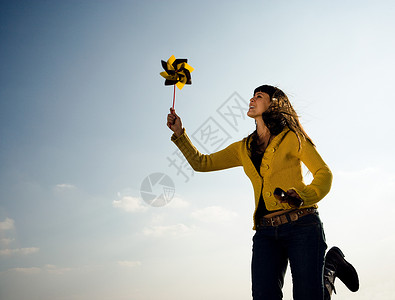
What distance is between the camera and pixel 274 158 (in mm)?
3070

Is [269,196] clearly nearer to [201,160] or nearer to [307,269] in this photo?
[307,269]

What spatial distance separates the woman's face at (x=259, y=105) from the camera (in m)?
3.37

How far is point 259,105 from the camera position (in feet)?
11.1

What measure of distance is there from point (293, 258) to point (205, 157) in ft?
4.44

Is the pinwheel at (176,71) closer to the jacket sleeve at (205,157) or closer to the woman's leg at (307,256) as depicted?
the jacket sleeve at (205,157)

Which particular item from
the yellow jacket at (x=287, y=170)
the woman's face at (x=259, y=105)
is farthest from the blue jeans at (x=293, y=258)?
the woman's face at (x=259, y=105)

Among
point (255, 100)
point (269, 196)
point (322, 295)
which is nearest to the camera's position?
point (322, 295)

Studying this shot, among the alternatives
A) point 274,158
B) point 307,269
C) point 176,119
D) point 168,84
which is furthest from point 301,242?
point 168,84

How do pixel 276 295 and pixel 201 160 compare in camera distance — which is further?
pixel 201 160

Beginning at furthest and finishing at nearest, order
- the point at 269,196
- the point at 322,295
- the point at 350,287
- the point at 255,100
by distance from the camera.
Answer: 1. the point at 350,287
2. the point at 255,100
3. the point at 269,196
4. the point at 322,295

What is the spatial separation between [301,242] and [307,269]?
220 mm

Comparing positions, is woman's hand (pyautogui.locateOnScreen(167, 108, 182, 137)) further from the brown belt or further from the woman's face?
the brown belt

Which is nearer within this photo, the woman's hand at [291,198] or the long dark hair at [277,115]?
the woman's hand at [291,198]

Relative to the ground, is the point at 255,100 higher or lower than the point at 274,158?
higher
